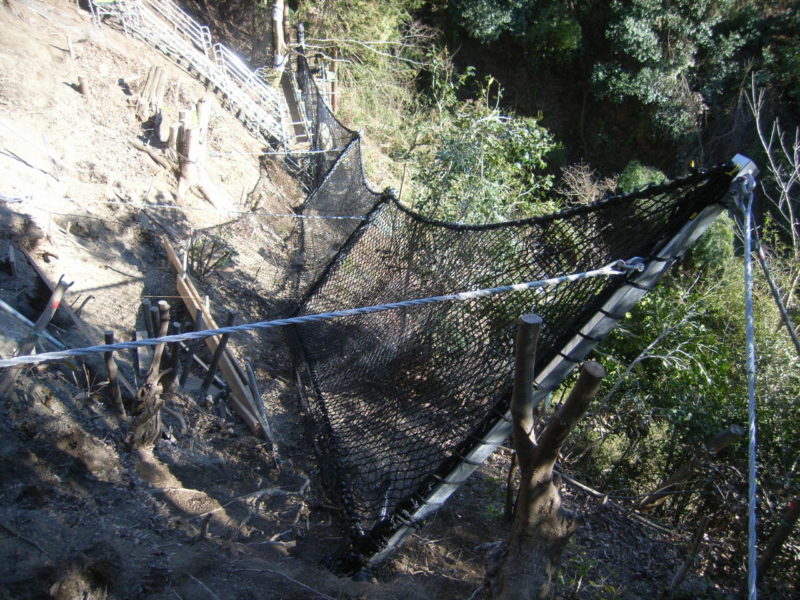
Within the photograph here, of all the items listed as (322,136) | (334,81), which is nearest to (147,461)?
(322,136)

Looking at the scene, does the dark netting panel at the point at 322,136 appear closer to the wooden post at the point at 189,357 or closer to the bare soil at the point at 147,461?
the bare soil at the point at 147,461

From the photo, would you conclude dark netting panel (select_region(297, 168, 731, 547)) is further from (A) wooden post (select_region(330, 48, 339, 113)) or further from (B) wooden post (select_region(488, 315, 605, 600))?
(A) wooden post (select_region(330, 48, 339, 113))

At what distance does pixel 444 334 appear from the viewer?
116 inches

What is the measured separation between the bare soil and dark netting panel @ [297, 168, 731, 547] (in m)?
0.36

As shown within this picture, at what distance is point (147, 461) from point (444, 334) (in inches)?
68.7

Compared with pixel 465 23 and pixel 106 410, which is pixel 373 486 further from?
pixel 465 23

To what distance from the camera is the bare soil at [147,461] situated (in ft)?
7.17

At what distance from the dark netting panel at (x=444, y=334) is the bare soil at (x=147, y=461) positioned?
1.17 feet

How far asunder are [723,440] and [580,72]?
651 inches

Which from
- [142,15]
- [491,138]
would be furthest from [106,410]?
[142,15]

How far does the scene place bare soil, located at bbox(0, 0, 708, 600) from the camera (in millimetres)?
2186

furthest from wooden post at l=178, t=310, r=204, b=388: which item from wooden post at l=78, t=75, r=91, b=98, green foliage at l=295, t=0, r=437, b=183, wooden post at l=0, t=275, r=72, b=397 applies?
green foliage at l=295, t=0, r=437, b=183

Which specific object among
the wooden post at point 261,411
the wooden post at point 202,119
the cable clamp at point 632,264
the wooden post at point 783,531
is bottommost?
the wooden post at point 261,411

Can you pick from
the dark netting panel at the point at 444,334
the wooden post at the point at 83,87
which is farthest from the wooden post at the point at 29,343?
the wooden post at the point at 83,87
